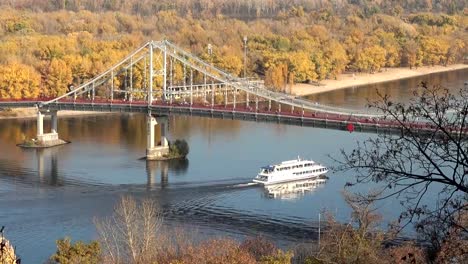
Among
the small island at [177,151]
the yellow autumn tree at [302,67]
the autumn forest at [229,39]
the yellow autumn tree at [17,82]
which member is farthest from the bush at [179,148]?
the yellow autumn tree at [302,67]

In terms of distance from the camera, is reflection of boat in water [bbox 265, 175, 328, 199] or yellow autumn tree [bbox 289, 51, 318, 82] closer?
reflection of boat in water [bbox 265, 175, 328, 199]

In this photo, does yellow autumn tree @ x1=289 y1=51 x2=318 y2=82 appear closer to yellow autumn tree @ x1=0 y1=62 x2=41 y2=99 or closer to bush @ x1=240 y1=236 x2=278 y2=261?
yellow autumn tree @ x1=0 y1=62 x2=41 y2=99

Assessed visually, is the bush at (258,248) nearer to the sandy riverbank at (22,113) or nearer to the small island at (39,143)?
the small island at (39,143)

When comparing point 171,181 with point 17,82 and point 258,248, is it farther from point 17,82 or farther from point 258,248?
point 17,82

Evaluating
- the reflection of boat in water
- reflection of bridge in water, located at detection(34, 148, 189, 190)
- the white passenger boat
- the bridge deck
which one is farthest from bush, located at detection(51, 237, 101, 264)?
the bridge deck

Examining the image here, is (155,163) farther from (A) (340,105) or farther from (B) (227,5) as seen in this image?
(B) (227,5)

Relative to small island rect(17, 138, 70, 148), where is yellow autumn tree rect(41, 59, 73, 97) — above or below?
above

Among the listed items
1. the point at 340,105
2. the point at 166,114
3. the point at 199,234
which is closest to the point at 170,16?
the point at 340,105
